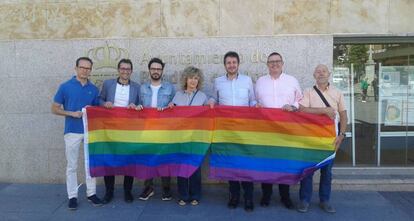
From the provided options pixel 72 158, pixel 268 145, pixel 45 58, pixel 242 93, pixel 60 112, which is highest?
pixel 45 58

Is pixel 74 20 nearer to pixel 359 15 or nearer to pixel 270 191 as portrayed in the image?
pixel 270 191

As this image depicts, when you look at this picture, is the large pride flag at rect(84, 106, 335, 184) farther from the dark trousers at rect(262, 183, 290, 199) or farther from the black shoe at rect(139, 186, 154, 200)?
the black shoe at rect(139, 186, 154, 200)

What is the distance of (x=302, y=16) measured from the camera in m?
6.24

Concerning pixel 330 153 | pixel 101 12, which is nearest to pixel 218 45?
pixel 101 12

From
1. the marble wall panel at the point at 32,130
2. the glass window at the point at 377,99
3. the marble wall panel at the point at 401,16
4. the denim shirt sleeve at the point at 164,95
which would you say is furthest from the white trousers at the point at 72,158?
the marble wall panel at the point at 401,16

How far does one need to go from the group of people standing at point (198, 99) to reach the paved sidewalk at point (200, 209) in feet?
0.45

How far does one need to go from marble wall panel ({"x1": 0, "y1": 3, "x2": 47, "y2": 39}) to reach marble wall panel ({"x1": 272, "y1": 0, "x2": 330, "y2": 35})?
3.62 meters

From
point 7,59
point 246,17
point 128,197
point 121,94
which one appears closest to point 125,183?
point 128,197

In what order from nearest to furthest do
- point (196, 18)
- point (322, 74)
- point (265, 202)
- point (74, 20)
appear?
1. point (322, 74)
2. point (265, 202)
3. point (196, 18)
4. point (74, 20)

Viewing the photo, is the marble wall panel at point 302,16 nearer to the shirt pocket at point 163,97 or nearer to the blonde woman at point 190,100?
the blonde woman at point 190,100

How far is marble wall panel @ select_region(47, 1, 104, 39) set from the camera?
253 inches

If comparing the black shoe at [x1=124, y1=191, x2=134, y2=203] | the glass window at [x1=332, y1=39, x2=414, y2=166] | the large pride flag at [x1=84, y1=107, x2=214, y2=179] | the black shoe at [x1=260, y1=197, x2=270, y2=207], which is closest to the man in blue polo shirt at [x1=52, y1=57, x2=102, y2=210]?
the large pride flag at [x1=84, y1=107, x2=214, y2=179]

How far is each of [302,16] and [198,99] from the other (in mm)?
2094

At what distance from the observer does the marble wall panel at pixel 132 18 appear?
251 inches
